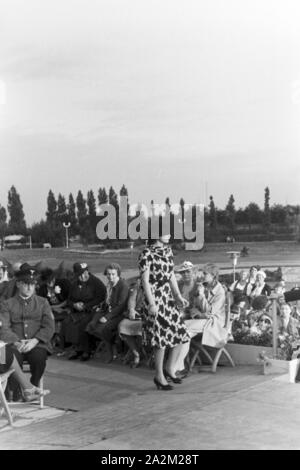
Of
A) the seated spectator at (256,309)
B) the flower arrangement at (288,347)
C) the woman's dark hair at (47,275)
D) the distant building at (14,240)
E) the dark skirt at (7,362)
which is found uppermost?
the distant building at (14,240)

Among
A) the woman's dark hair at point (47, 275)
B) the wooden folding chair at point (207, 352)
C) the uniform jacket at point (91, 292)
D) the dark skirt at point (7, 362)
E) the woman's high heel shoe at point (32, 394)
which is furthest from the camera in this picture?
the woman's dark hair at point (47, 275)

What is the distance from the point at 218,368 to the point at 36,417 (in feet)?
6.00

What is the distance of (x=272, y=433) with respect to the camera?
11.7 ft

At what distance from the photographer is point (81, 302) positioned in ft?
22.2

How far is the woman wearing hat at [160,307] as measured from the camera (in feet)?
16.3

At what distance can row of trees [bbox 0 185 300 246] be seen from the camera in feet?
33.2

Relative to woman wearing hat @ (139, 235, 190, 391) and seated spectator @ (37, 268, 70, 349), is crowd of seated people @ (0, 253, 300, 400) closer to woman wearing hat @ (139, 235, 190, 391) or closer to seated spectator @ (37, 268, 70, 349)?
seated spectator @ (37, 268, 70, 349)

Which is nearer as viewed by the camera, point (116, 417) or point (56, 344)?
point (116, 417)

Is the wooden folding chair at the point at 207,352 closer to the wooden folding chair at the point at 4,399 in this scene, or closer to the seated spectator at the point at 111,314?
the seated spectator at the point at 111,314

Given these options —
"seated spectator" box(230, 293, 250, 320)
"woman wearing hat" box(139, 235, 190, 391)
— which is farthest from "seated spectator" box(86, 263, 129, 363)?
"woman wearing hat" box(139, 235, 190, 391)

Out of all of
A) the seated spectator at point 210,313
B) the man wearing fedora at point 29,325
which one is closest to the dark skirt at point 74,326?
the seated spectator at point 210,313

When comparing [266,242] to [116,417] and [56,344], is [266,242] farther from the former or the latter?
[116,417]

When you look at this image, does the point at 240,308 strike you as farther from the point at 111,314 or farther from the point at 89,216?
the point at 89,216
